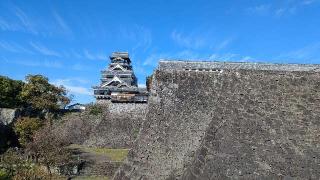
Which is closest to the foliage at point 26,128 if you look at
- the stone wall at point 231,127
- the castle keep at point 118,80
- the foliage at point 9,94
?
the foliage at point 9,94

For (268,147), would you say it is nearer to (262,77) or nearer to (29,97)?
(262,77)

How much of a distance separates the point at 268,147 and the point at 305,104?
1341 millimetres

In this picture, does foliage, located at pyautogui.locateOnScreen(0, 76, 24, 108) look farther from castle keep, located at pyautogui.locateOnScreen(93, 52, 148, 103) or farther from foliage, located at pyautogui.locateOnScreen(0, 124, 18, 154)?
foliage, located at pyautogui.locateOnScreen(0, 124, 18, 154)

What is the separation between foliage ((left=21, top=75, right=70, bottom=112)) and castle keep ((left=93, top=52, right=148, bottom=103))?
626 cm

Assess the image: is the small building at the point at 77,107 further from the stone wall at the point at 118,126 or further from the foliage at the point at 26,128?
the foliage at the point at 26,128

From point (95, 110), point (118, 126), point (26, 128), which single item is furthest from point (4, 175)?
point (95, 110)

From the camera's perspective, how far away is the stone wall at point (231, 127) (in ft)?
19.4

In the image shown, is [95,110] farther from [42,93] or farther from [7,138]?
[7,138]

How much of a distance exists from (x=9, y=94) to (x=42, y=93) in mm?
5025

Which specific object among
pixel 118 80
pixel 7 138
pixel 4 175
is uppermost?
pixel 118 80

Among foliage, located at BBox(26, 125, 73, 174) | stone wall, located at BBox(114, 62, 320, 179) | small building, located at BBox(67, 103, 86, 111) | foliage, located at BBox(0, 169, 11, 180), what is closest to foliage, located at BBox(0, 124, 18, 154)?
foliage, located at BBox(26, 125, 73, 174)

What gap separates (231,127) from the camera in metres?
6.34

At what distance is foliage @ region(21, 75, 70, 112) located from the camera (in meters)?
44.0

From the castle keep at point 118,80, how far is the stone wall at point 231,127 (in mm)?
37992
